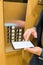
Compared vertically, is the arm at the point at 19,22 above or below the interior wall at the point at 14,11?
below

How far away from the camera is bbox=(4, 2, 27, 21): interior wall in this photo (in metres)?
0.84

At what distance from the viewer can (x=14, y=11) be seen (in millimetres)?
863

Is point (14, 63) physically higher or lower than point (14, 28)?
lower

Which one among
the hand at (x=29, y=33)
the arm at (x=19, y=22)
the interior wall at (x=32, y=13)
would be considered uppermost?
the interior wall at (x=32, y=13)

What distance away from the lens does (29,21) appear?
36.7 inches

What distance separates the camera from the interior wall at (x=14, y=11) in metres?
0.84

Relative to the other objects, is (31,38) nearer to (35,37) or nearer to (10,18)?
(35,37)

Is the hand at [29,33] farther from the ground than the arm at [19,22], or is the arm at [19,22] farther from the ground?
the arm at [19,22]

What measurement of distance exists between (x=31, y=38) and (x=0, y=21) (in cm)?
28

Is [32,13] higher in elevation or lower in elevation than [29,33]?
higher

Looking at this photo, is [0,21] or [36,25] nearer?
[0,21]

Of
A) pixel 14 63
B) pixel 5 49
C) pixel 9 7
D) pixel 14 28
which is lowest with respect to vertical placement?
pixel 14 63

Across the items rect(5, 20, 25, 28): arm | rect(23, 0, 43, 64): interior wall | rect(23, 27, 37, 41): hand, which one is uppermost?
rect(23, 0, 43, 64): interior wall

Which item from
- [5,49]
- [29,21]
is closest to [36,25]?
[29,21]
